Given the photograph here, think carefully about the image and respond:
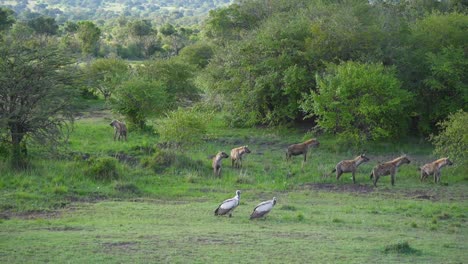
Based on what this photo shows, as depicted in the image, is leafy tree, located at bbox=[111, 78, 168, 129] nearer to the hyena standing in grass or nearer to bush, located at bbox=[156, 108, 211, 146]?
bush, located at bbox=[156, 108, 211, 146]

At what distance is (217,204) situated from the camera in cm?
2056

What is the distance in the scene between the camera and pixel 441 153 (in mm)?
27219

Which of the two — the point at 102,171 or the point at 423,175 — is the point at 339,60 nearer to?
the point at 423,175

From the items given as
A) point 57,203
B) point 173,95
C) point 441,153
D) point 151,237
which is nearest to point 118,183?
point 57,203

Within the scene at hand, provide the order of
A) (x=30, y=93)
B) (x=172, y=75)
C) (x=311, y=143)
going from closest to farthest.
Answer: (x=30, y=93)
(x=311, y=143)
(x=172, y=75)

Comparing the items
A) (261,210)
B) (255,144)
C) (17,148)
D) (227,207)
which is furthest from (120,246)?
(255,144)

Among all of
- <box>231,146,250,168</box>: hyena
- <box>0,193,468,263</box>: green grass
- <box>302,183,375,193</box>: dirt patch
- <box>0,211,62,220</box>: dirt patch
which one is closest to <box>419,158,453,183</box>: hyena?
<box>302,183,375,193</box>: dirt patch

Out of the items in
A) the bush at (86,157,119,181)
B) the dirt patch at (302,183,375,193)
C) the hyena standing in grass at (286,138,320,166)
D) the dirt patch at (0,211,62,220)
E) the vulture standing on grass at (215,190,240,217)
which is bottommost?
the dirt patch at (302,183,375,193)

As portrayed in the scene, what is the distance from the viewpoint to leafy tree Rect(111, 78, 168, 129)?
1341 inches

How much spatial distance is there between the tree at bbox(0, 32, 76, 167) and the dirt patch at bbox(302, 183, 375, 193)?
930 cm

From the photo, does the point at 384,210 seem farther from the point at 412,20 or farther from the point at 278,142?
the point at 412,20

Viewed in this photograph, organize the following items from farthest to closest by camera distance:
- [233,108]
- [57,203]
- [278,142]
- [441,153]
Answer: [233,108]
[278,142]
[441,153]
[57,203]

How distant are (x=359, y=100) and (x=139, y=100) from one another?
10842mm

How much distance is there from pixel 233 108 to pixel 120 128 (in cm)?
717
